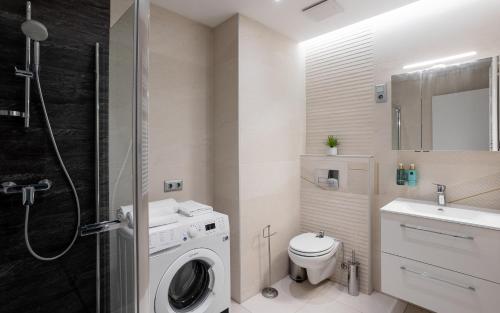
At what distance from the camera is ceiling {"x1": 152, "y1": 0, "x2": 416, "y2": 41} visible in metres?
1.97

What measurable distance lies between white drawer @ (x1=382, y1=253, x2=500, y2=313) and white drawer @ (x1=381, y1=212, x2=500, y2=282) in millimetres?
50

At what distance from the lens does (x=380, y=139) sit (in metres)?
2.27

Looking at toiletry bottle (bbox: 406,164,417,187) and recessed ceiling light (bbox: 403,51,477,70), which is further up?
recessed ceiling light (bbox: 403,51,477,70)

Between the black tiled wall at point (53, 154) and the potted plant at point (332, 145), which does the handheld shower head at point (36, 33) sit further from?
the potted plant at point (332, 145)

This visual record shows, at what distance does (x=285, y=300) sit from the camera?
2.19 meters

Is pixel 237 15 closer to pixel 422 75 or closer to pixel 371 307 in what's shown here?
pixel 422 75

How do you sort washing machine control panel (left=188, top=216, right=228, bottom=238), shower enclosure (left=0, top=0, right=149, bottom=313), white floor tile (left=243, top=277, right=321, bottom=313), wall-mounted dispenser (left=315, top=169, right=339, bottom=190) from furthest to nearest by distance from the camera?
wall-mounted dispenser (left=315, top=169, right=339, bottom=190) → white floor tile (left=243, top=277, right=321, bottom=313) → washing machine control panel (left=188, top=216, right=228, bottom=238) → shower enclosure (left=0, top=0, right=149, bottom=313)

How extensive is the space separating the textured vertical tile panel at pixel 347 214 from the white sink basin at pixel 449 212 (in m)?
0.35

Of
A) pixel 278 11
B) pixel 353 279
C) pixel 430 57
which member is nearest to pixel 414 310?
pixel 353 279

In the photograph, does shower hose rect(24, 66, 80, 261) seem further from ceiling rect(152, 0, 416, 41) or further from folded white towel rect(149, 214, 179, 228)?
ceiling rect(152, 0, 416, 41)

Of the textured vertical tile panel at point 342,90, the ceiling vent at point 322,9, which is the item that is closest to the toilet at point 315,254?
the textured vertical tile panel at point 342,90

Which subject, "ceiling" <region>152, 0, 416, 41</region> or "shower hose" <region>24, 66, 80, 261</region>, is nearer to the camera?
"shower hose" <region>24, 66, 80, 261</region>

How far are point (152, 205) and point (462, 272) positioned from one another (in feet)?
6.63

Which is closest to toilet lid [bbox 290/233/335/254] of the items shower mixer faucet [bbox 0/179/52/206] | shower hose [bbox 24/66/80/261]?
shower hose [bbox 24/66/80/261]
